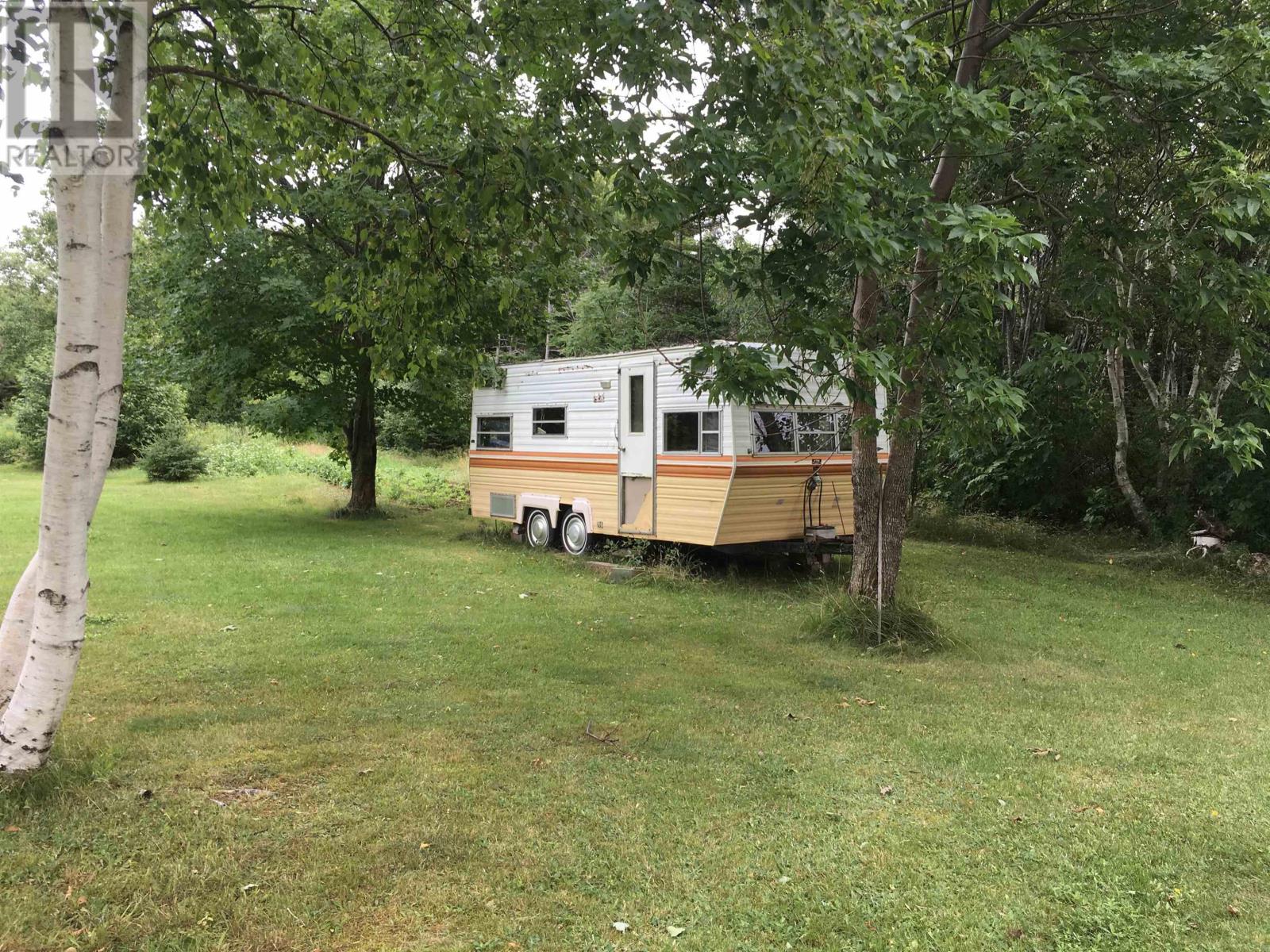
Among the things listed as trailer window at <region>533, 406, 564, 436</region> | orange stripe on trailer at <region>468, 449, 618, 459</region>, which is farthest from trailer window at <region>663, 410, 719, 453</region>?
trailer window at <region>533, 406, 564, 436</region>

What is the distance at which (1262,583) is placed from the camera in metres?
10.7

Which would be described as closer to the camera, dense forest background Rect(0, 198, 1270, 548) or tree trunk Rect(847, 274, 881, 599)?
tree trunk Rect(847, 274, 881, 599)

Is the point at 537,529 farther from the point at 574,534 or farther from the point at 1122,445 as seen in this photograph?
the point at 1122,445

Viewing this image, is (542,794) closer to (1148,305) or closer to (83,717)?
(83,717)

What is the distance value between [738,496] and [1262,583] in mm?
6602

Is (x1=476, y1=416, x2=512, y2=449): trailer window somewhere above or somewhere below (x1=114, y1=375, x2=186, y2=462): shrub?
below

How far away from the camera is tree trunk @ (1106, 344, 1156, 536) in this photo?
12539 mm

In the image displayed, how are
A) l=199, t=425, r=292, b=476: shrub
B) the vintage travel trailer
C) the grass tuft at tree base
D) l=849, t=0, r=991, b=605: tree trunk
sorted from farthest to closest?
l=199, t=425, r=292, b=476: shrub, the vintage travel trailer, the grass tuft at tree base, l=849, t=0, r=991, b=605: tree trunk

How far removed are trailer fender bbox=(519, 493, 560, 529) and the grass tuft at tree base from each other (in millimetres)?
5625

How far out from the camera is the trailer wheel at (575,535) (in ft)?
39.6

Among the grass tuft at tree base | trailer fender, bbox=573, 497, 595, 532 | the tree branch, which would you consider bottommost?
the grass tuft at tree base

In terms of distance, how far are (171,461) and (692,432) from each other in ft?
59.8

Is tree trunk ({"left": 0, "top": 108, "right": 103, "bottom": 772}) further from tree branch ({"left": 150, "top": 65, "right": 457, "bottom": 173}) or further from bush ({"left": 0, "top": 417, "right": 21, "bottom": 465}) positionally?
bush ({"left": 0, "top": 417, "right": 21, "bottom": 465})

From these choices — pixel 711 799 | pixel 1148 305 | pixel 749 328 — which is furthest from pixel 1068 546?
pixel 711 799
